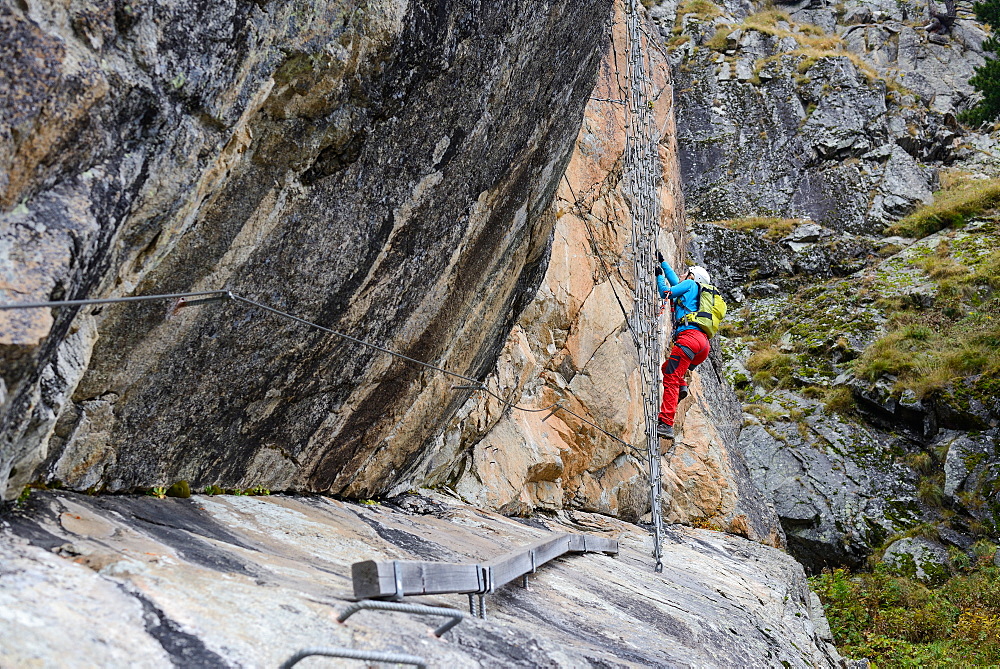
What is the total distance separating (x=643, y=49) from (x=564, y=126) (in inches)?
239

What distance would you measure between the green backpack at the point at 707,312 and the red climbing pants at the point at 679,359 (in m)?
0.10

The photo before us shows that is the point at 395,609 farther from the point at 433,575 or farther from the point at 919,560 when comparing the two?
the point at 919,560

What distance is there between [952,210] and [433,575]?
22.0m

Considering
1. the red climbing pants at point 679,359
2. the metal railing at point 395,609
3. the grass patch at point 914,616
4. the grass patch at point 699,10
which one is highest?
the grass patch at point 699,10

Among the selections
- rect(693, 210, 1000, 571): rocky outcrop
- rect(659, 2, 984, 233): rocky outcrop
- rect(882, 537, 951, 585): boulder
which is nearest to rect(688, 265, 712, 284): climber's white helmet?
rect(693, 210, 1000, 571): rocky outcrop

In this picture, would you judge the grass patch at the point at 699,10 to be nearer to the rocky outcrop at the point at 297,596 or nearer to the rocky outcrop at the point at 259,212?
the rocky outcrop at the point at 259,212

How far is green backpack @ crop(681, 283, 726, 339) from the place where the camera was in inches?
333

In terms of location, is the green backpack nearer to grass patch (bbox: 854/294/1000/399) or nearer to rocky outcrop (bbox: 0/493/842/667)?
rocky outcrop (bbox: 0/493/842/667)

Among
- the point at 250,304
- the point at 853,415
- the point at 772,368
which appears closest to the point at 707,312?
the point at 250,304

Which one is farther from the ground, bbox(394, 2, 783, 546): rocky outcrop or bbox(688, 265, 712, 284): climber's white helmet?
bbox(688, 265, 712, 284): climber's white helmet

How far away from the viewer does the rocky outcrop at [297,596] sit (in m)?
1.78

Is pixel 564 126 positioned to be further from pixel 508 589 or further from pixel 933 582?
A: pixel 933 582

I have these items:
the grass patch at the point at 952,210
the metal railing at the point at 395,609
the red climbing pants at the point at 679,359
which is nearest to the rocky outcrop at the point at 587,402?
the red climbing pants at the point at 679,359

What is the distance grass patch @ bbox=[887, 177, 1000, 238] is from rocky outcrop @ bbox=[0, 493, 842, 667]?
17774 mm
